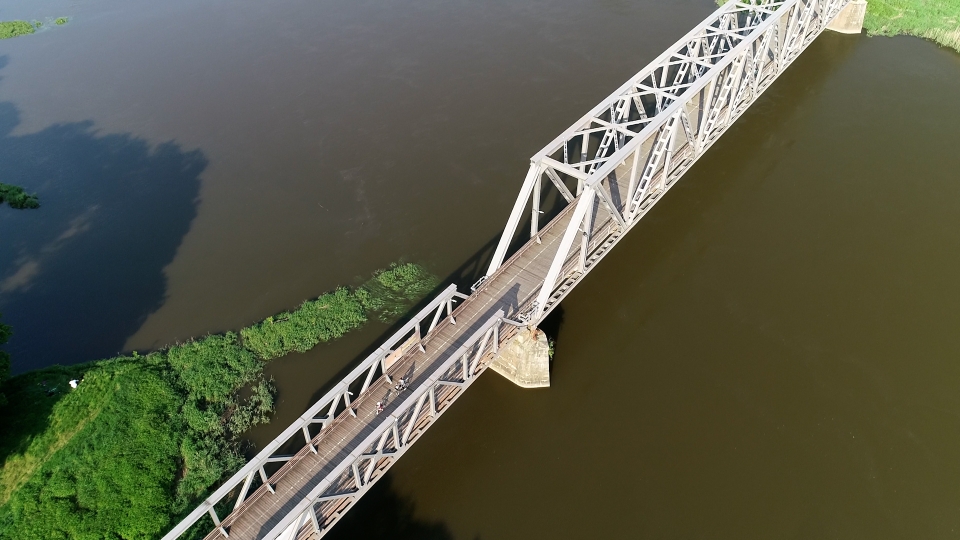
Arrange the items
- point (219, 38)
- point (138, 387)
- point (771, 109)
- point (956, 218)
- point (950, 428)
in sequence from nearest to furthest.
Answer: point (950, 428)
point (138, 387)
point (956, 218)
point (771, 109)
point (219, 38)

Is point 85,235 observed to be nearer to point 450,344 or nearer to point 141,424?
point 141,424

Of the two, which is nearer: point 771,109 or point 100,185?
point 100,185

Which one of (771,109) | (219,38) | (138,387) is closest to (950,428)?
(771,109)

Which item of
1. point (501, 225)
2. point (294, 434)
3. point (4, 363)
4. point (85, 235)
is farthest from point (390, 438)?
point (85, 235)

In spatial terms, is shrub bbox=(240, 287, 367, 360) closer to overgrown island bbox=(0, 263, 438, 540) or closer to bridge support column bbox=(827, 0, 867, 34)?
overgrown island bbox=(0, 263, 438, 540)

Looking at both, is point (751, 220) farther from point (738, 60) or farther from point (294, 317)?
point (294, 317)

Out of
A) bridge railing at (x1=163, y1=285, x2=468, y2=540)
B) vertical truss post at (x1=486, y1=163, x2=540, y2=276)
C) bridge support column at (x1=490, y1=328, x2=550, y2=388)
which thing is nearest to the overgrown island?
bridge railing at (x1=163, y1=285, x2=468, y2=540)
